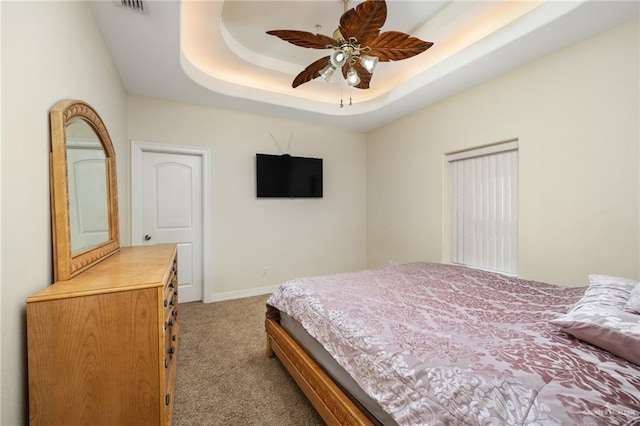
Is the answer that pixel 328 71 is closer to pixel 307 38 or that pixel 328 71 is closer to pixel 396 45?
pixel 307 38

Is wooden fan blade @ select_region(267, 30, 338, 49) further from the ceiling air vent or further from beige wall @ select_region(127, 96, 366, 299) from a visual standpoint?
beige wall @ select_region(127, 96, 366, 299)

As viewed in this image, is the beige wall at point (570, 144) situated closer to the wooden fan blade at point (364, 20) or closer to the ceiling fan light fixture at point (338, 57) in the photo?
the wooden fan blade at point (364, 20)

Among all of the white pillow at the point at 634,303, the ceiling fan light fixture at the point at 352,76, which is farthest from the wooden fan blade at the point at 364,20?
the white pillow at the point at 634,303

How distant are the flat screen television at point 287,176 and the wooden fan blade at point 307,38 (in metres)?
2.11

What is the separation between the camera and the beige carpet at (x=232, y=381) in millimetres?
1667

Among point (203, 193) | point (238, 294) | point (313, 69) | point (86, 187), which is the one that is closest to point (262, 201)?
point (203, 193)

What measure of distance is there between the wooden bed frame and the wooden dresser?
0.77 m

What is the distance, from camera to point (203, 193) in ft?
12.0

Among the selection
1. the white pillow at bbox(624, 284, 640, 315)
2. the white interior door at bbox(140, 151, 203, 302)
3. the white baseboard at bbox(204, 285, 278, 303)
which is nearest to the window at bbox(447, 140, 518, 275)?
the white pillow at bbox(624, 284, 640, 315)

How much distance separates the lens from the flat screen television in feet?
12.9

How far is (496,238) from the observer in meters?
3.01

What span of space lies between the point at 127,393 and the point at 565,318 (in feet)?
6.03

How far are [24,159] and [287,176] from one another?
3.13 m

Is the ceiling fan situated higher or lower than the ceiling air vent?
lower
